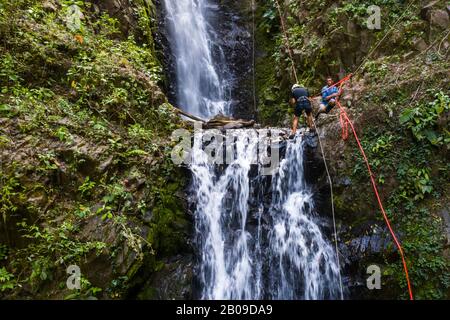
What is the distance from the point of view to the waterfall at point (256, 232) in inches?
253

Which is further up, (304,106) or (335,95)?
(335,95)

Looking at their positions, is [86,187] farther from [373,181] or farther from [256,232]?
[373,181]

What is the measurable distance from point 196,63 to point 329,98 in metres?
5.23

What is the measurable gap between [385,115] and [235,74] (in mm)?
6484

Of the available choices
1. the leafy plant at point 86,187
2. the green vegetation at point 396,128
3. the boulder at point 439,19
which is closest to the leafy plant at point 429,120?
the green vegetation at point 396,128

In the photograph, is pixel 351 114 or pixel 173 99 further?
pixel 173 99

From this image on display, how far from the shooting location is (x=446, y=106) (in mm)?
6461

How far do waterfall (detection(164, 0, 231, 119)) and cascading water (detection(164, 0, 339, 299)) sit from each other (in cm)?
336

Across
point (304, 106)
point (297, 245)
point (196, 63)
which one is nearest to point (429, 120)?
point (304, 106)

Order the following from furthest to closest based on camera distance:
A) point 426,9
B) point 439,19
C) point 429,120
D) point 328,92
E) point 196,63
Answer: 1. point 196,63
2. point 328,92
3. point 426,9
4. point 439,19
5. point 429,120

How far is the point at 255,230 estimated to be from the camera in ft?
22.9
